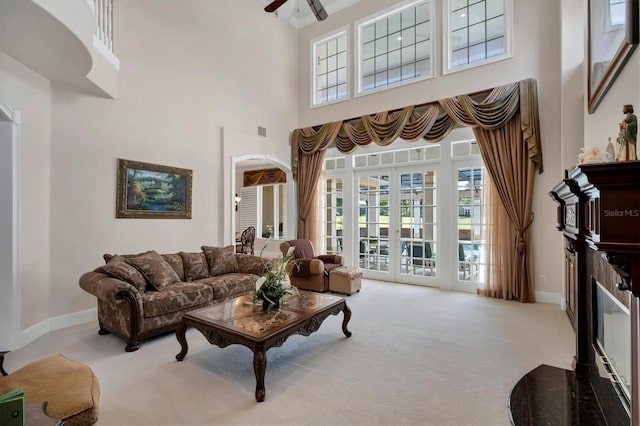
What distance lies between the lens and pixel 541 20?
190 inches

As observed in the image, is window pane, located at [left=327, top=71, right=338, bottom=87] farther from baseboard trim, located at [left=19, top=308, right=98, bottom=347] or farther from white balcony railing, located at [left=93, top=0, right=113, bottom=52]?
baseboard trim, located at [left=19, top=308, right=98, bottom=347]

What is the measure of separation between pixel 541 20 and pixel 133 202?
266 inches

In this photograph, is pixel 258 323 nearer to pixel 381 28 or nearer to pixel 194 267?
pixel 194 267

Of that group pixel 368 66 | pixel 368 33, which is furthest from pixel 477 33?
pixel 368 33

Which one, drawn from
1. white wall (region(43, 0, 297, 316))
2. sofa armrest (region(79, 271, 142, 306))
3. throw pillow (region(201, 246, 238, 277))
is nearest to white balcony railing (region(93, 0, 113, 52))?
white wall (region(43, 0, 297, 316))

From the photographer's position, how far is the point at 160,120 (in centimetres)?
486

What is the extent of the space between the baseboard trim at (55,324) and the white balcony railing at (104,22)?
11.3ft

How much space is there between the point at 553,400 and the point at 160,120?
5600 mm

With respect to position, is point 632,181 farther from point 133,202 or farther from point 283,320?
point 133,202

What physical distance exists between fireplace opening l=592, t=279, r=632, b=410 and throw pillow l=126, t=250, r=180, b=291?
3993 millimetres

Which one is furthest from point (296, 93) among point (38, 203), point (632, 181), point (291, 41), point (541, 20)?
point (632, 181)

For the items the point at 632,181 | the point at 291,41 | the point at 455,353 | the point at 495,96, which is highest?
the point at 291,41

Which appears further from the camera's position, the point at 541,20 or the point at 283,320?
the point at 541,20

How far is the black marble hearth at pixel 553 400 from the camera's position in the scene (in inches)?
74.2
